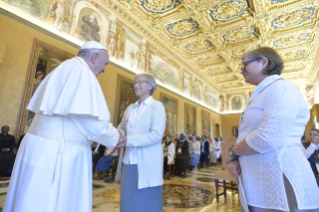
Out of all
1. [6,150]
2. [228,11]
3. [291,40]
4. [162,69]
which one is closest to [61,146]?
[6,150]

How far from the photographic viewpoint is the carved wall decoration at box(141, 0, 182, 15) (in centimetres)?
810

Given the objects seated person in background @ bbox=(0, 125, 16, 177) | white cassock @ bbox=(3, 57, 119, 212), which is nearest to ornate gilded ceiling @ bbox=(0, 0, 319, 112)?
seated person in background @ bbox=(0, 125, 16, 177)

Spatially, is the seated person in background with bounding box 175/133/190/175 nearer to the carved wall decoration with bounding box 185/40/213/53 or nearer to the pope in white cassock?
the pope in white cassock

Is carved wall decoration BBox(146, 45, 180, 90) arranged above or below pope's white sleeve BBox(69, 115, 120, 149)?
above

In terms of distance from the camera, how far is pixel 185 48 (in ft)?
39.6

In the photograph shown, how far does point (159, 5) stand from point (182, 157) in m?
6.75

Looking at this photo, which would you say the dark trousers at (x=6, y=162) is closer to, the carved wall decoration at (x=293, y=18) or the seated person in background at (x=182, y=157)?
the seated person in background at (x=182, y=157)

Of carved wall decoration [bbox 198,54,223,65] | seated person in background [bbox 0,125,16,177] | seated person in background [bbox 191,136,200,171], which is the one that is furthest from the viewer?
carved wall decoration [bbox 198,54,223,65]

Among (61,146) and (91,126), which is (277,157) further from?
(61,146)

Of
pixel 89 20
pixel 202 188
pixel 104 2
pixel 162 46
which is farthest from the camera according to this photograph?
pixel 162 46

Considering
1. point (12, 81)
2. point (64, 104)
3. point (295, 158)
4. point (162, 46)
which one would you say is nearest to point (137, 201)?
point (64, 104)

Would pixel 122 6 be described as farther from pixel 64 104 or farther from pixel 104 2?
pixel 64 104

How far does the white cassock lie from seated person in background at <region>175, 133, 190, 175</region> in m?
6.27

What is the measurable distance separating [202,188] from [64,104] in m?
4.74
